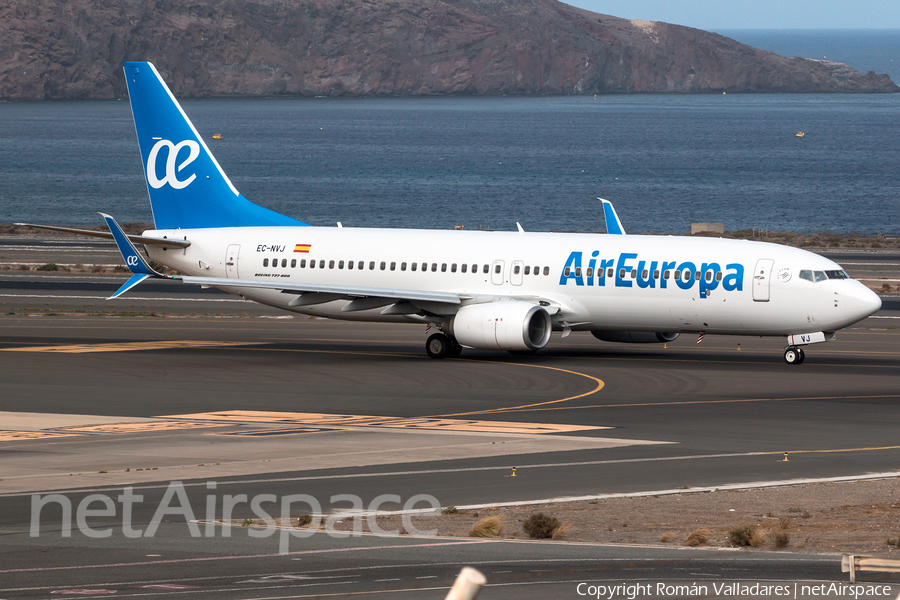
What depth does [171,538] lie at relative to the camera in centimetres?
1814

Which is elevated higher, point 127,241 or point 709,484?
point 127,241

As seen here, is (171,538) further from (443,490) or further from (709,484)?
(709,484)

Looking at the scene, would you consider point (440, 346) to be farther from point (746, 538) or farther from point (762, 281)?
point (746, 538)

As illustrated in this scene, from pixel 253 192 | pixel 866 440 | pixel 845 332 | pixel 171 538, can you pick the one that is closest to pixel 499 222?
pixel 253 192

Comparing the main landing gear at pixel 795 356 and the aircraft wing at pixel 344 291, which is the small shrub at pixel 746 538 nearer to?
the main landing gear at pixel 795 356

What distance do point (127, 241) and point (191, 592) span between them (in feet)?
96.0

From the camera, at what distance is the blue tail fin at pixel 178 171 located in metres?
50.0

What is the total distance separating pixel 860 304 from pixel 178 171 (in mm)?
25556

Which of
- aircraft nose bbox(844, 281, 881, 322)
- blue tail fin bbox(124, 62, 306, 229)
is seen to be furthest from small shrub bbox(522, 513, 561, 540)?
blue tail fin bbox(124, 62, 306, 229)

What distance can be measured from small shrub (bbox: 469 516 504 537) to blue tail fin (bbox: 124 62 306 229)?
3226 cm

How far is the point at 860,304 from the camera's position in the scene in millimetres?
40312

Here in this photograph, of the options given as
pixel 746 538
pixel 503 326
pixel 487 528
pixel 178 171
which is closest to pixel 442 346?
pixel 503 326

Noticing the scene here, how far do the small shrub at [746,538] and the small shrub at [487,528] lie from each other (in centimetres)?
323

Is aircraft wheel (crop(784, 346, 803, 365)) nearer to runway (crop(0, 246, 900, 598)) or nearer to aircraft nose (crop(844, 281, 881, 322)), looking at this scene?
runway (crop(0, 246, 900, 598))
